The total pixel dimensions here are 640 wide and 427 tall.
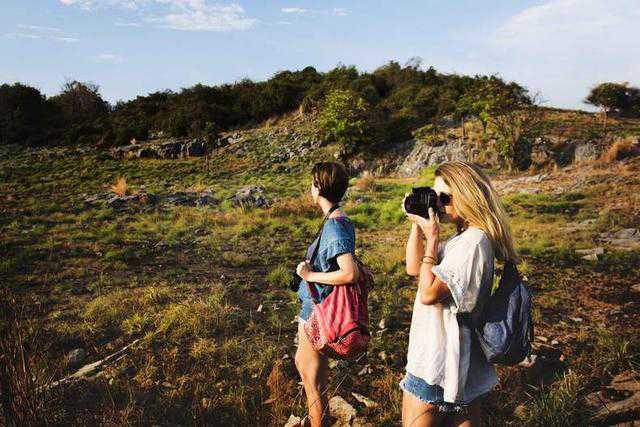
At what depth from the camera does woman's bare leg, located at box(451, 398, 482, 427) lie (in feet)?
5.87

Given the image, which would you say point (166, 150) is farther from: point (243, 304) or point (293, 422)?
point (293, 422)

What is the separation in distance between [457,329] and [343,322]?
24.1 inches

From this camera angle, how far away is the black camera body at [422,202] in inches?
71.7

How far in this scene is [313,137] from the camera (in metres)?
27.7

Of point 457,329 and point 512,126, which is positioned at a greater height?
point 512,126

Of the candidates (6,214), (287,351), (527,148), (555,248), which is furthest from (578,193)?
(6,214)

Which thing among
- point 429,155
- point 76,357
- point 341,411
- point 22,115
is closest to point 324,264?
point 341,411

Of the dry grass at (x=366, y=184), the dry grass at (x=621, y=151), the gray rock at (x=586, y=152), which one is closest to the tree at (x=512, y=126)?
the gray rock at (x=586, y=152)

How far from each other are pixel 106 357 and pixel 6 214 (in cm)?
1155

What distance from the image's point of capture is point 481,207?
1713 millimetres

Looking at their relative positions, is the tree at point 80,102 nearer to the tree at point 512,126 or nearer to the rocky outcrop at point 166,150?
the rocky outcrop at point 166,150

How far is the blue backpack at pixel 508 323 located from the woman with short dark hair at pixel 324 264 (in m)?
0.70

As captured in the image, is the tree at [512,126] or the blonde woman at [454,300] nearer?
the blonde woman at [454,300]

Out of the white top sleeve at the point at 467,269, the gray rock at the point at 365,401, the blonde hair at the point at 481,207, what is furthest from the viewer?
the gray rock at the point at 365,401
